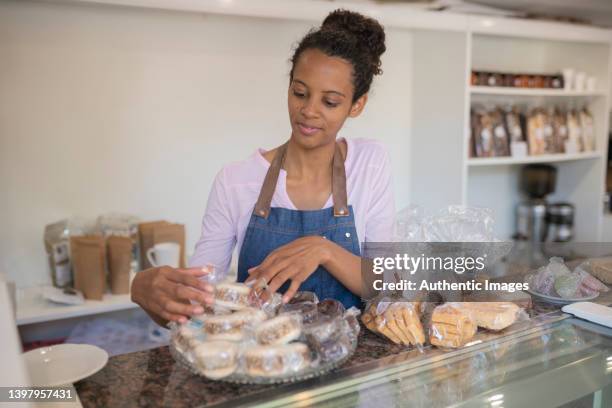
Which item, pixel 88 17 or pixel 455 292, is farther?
pixel 88 17

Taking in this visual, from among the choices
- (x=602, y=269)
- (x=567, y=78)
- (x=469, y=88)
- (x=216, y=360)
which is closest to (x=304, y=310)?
(x=216, y=360)

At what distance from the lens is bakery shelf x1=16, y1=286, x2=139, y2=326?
2035 mm

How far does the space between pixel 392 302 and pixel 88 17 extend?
6.01 ft

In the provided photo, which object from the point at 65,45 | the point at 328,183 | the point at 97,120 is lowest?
→ the point at 328,183

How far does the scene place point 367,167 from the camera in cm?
147

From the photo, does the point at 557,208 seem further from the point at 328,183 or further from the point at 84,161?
the point at 84,161

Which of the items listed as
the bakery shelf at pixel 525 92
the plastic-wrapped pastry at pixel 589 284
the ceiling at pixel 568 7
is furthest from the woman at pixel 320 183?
the ceiling at pixel 568 7

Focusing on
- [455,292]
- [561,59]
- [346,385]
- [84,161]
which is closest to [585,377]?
[455,292]

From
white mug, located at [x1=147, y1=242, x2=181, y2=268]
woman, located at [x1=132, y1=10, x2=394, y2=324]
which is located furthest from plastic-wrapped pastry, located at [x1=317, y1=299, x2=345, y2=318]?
white mug, located at [x1=147, y1=242, x2=181, y2=268]

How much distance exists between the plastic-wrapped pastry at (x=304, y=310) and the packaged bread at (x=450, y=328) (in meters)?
0.23

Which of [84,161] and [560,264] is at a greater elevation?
[84,161]

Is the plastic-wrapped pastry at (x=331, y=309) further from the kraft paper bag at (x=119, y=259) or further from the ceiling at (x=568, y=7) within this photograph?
the ceiling at (x=568, y=7)

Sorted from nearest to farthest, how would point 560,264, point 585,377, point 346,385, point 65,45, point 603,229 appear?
1. point 346,385
2. point 585,377
3. point 560,264
4. point 65,45
5. point 603,229

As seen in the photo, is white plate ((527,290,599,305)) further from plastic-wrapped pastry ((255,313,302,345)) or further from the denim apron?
plastic-wrapped pastry ((255,313,302,345))
